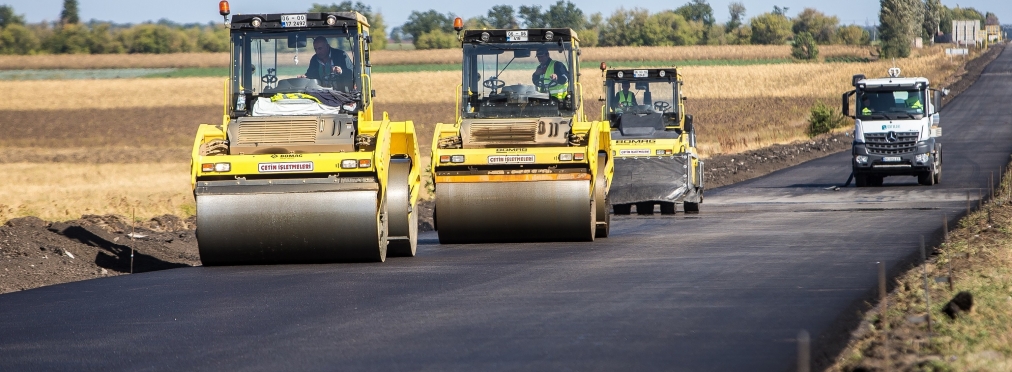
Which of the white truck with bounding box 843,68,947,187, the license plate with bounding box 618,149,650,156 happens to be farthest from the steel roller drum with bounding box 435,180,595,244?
the white truck with bounding box 843,68,947,187

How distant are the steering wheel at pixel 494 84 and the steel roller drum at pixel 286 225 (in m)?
4.45

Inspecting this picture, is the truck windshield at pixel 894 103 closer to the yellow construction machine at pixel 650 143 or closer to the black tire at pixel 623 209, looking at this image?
the yellow construction machine at pixel 650 143

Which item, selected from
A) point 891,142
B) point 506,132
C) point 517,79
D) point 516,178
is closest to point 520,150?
point 516,178

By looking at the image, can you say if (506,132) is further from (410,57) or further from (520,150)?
(410,57)

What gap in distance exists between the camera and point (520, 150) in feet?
51.0

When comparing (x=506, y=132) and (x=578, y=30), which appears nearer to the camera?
(x=506, y=132)

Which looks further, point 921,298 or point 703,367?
point 921,298

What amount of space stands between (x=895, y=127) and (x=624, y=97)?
799 centimetres

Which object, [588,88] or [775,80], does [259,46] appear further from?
[775,80]

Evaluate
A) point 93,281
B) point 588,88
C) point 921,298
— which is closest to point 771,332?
point 921,298

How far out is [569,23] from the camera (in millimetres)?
138250

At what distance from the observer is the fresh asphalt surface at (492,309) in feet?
25.7

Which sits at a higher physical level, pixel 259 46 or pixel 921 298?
pixel 259 46

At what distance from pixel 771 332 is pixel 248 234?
627cm
